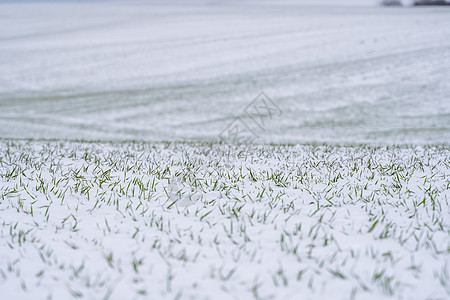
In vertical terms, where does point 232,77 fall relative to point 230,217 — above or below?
above

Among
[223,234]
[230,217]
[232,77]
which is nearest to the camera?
[223,234]

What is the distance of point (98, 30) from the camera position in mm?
43844

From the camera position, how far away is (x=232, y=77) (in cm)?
2861

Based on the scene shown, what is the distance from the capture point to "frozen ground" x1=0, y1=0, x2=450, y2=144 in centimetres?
2045

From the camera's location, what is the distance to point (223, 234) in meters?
3.61

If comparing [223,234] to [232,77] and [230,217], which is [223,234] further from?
[232,77]

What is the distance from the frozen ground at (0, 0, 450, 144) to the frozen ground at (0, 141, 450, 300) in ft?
43.7

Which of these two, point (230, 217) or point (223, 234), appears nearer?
point (223, 234)

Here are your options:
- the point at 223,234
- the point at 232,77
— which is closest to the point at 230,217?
the point at 223,234

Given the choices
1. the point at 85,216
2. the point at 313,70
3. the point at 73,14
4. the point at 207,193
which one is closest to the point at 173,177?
the point at 207,193

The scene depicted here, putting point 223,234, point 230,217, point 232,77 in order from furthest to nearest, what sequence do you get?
point 232,77, point 230,217, point 223,234

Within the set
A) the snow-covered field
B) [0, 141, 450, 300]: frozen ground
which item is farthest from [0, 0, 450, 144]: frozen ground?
[0, 141, 450, 300]: frozen ground

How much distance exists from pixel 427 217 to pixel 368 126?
1731 cm

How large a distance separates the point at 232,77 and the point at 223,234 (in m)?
26.2
